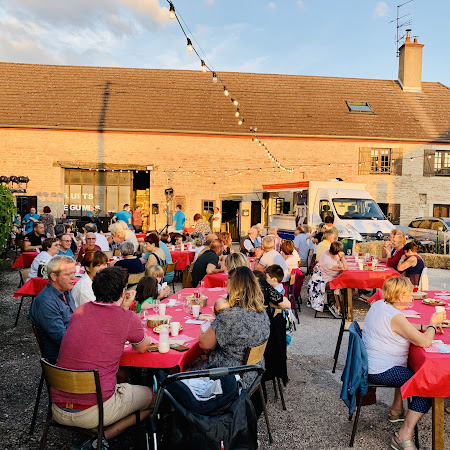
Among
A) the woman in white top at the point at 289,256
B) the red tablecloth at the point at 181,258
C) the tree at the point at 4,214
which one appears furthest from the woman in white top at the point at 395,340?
the tree at the point at 4,214

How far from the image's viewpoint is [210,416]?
107 inches

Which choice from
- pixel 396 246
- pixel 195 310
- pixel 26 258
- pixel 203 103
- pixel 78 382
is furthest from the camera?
pixel 203 103

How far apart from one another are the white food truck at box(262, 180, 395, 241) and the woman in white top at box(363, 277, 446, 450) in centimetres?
985

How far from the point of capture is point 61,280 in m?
4.02

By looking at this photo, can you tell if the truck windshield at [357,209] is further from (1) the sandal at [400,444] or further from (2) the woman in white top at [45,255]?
(1) the sandal at [400,444]

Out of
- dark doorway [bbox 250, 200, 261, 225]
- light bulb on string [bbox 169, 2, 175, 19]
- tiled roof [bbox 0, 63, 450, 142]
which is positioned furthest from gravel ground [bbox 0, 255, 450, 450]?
tiled roof [bbox 0, 63, 450, 142]

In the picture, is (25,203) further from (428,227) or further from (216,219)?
(428,227)

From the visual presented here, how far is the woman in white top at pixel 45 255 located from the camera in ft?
22.2

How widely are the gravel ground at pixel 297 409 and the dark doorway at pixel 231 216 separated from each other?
1448 cm

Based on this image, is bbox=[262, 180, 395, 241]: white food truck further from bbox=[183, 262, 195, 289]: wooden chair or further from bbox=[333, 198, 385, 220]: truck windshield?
bbox=[183, 262, 195, 289]: wooden chair

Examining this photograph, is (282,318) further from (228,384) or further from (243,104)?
(243,104)

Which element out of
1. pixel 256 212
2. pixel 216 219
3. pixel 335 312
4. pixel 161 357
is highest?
pixel 256 212

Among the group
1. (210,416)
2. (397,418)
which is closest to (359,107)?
(397,418)

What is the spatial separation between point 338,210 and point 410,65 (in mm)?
14784
